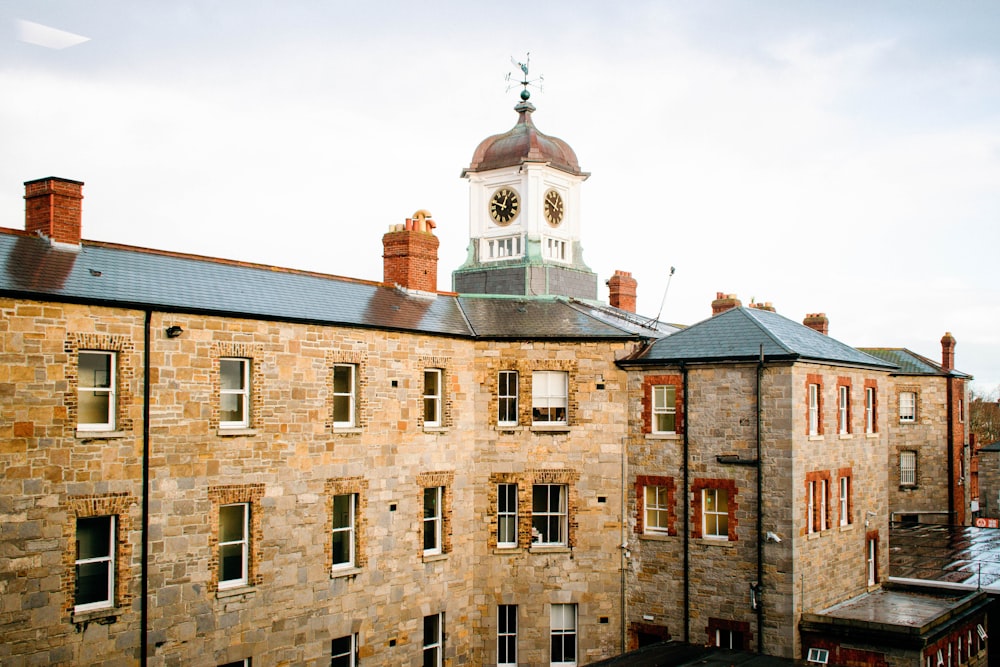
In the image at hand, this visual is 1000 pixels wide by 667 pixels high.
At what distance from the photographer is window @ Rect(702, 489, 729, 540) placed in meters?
24.7

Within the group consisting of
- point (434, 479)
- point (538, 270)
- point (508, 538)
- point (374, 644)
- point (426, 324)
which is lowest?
point (374, 644)

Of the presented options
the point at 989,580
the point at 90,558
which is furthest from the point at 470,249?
the point at 989,580

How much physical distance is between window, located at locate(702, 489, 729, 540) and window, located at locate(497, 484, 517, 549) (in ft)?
17.3

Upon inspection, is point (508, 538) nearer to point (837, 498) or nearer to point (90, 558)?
point (837, 498)

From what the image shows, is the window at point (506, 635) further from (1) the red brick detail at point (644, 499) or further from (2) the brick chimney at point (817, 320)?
(2) the brick chimney at point (817, 320)

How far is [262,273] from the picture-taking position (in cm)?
2342

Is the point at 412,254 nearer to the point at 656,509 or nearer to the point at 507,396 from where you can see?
the point at 507,396

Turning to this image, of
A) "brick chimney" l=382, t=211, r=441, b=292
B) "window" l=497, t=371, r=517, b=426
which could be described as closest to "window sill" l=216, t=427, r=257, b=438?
"brick chimney" l=382, t=211, r=441, b=292

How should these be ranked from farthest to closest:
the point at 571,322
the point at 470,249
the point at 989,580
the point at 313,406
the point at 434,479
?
the point at 470,249
the point at 989,580
the point at 571,322
the point at 434,479
the point at 313,406

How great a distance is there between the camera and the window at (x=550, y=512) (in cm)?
2623

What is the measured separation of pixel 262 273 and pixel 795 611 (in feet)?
52.4

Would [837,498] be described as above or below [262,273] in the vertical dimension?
below

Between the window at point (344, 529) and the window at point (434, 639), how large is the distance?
3.40 metres

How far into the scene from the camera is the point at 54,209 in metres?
19.9
